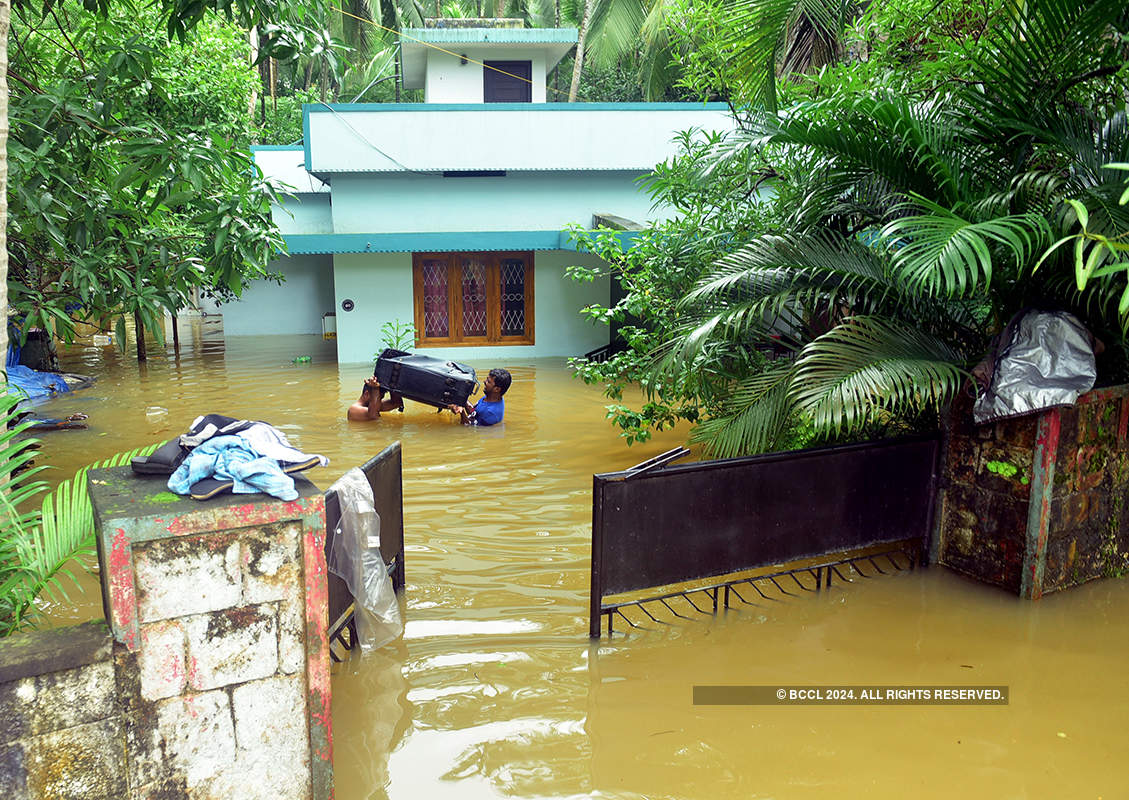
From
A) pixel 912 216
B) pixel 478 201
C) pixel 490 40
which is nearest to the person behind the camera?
pixel 912 216

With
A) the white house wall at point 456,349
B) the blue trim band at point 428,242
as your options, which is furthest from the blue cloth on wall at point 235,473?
the white house wall at point 456,349

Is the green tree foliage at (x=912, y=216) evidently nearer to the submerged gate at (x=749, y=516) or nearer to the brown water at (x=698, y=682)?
the submerged gate at (x=749, y=516)

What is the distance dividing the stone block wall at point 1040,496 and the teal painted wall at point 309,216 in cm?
1600

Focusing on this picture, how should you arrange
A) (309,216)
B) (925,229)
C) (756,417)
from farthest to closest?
(309,216), (756,417), (925,229)

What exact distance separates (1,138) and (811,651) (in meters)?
4.69

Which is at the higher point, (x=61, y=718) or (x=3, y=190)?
(x=3, y=190)

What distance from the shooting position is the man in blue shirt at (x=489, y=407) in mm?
10328

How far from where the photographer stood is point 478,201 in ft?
51.5

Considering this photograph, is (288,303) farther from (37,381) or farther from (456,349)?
(37,381)

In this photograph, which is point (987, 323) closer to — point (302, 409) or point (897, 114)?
point (897, 114)

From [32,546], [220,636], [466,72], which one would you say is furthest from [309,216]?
[220,636]

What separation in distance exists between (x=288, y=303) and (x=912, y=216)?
1746cm

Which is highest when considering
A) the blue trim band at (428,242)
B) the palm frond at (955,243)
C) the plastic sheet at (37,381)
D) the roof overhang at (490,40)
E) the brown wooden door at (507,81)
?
the roof overhang at (490,40)

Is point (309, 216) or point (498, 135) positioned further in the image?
point (309, 216)
